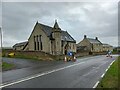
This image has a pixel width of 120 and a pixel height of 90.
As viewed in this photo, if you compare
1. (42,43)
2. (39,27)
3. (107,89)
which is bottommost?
(107,89)

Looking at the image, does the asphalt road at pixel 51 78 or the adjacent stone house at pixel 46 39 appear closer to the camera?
the asphalt road at pixel 51 78

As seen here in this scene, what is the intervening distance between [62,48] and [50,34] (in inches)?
266

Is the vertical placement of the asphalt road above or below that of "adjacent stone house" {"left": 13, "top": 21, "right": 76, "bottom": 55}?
below

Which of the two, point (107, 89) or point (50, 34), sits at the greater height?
point (50, 34)

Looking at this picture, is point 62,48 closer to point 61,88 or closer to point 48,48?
point 48,48

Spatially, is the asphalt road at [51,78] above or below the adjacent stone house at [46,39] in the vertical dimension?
below

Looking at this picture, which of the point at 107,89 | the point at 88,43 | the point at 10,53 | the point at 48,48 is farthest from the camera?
the point at 88,43

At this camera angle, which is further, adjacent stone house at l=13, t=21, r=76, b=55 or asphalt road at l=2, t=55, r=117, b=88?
adjacent stone house at l=13, t=21, r=76, b=55

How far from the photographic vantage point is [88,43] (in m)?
108

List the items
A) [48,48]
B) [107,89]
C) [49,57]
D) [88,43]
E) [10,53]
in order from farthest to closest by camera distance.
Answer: [88,43] < [48,48] < [10,53] < [49,57] < [107,89]

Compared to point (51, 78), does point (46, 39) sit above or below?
above

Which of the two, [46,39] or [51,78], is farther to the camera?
[46,39]

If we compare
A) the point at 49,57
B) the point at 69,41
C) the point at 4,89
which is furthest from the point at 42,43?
the point at 4,89

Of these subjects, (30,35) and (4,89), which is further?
(30,35)
